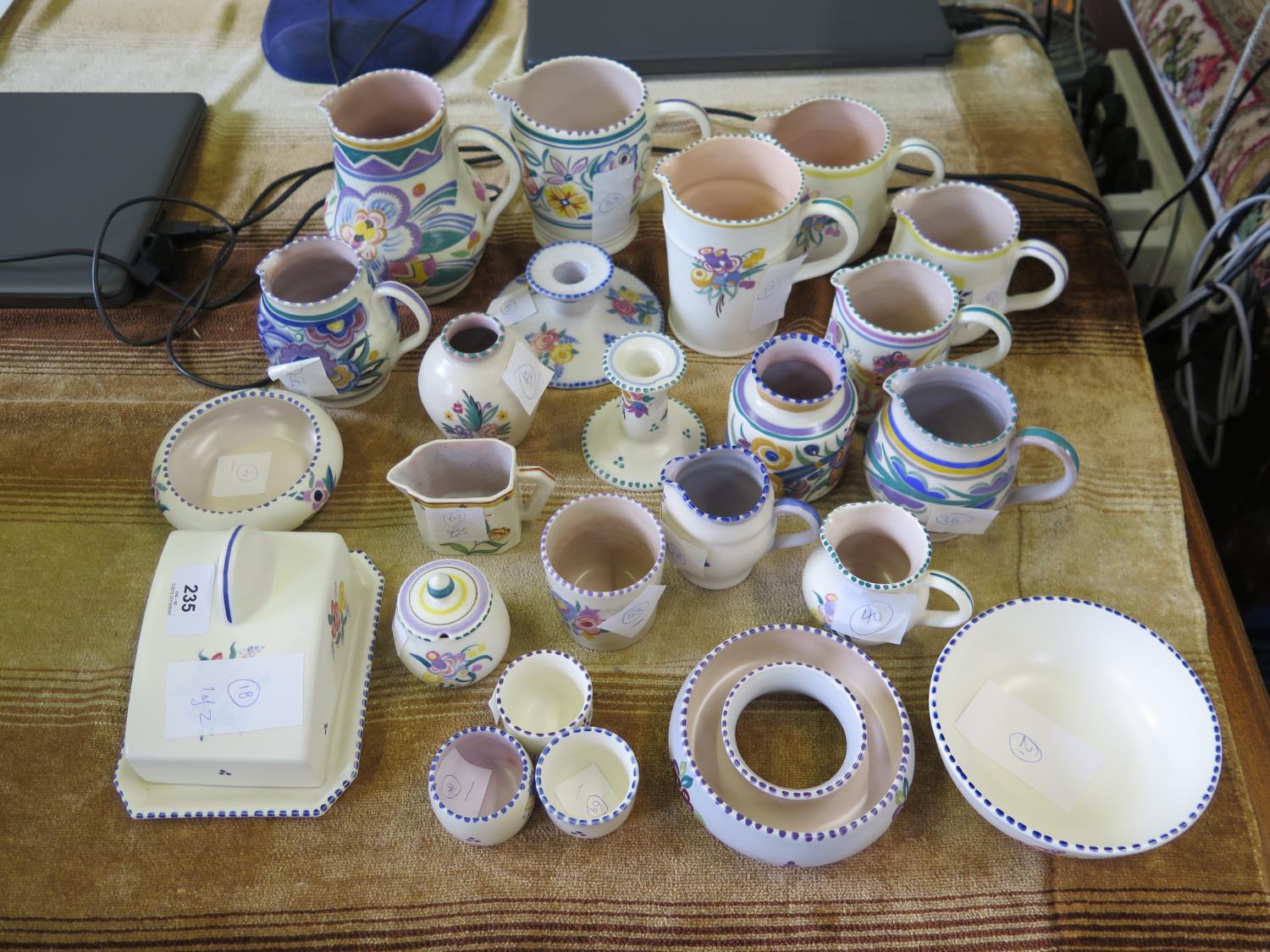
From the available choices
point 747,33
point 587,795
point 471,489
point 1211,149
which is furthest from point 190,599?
point 1211,149

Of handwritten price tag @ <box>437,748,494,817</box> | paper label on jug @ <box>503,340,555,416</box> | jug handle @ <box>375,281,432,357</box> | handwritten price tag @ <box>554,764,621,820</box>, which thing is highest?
jug handle @ <box>375,281,432,357</box>

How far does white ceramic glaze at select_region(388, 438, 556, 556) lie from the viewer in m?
0.95

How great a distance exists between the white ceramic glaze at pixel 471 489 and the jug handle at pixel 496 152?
35 centimetres

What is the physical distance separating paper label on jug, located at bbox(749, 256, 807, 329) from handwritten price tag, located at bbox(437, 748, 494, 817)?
59 cm

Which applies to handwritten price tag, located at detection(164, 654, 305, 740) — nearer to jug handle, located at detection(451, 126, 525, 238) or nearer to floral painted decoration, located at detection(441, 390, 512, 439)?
floral painted decoration, located at detection(441, 390, 512, 439)

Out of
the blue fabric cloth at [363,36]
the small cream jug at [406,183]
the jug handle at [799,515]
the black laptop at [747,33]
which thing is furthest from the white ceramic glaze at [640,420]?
the blue fabric cloth at [363,36]

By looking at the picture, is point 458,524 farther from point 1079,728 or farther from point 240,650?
point 1079,728

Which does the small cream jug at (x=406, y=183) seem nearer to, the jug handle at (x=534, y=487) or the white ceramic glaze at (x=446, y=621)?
the jug handle at (x=534, y=487)

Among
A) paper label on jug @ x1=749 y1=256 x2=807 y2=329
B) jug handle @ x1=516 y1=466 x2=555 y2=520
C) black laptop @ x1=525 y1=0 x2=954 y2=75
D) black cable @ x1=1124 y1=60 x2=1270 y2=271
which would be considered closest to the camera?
jug handle @ x1=516 y1=466 x2=555 y2=520

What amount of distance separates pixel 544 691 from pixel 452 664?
0.29ft

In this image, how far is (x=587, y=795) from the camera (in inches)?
32.7

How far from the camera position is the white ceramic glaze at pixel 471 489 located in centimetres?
95

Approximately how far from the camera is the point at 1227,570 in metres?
1.34

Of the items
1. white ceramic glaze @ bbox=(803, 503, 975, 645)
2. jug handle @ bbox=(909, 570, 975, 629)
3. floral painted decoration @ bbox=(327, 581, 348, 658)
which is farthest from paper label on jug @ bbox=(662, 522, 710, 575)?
floral painted decoration @ bbox=(327, 581, 348, 658)
